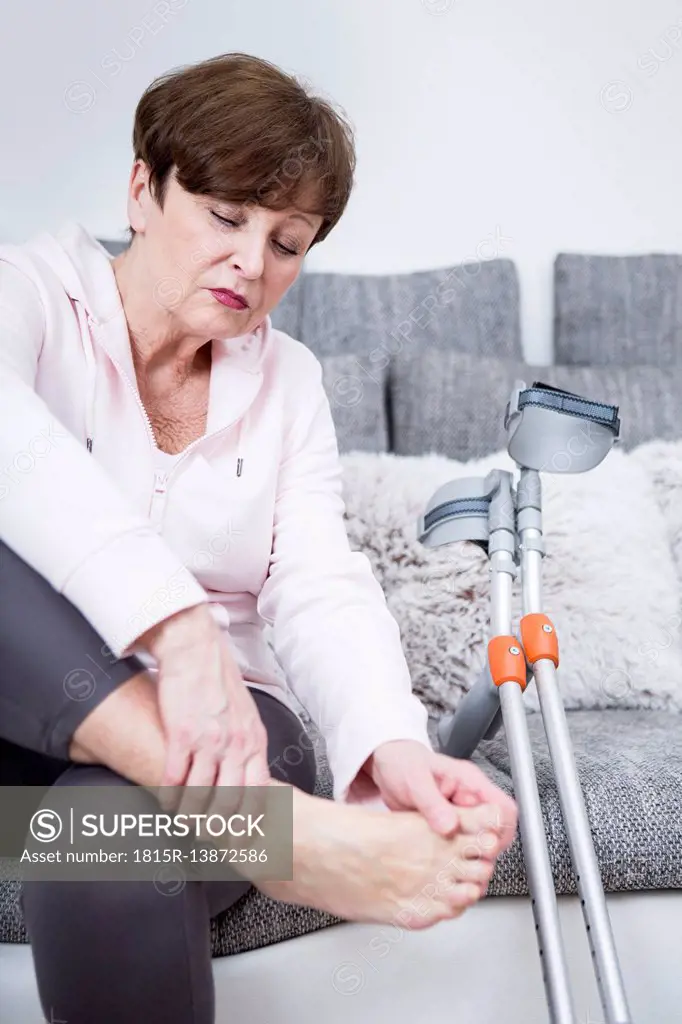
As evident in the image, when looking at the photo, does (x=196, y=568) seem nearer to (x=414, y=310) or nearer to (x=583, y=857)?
(x=583, y=857)

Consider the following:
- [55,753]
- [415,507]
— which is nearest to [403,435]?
[415,507]

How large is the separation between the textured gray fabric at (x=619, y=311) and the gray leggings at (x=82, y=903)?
1.58 m

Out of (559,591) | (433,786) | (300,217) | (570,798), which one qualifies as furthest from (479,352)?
(433,786)

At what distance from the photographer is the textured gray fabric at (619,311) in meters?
2.13

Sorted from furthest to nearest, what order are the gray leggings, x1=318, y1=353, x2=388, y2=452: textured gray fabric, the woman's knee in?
1. x1=318, y1=353, x2=388, y2=452: textured gray fabric
2. the woman's knee
3. the gray leggings

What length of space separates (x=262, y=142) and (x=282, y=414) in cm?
31

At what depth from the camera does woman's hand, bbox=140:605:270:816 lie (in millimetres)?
771

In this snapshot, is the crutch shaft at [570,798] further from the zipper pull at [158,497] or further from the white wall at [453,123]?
the white wall at [453,123]

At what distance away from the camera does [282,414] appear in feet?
3.85

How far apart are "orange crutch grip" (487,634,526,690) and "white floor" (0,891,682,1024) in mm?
254

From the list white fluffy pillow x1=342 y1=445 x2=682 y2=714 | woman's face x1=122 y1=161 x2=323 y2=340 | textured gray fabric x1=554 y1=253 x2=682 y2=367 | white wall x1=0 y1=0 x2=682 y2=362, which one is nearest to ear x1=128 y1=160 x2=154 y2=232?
woman's face x1=122 y1=161 x2=323 y2=340

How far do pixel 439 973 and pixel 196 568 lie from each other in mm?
522

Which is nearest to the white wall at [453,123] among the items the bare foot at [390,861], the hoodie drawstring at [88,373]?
the hoodie drawstring at [88,373]

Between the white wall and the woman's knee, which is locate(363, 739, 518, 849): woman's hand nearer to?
the woman's knee
